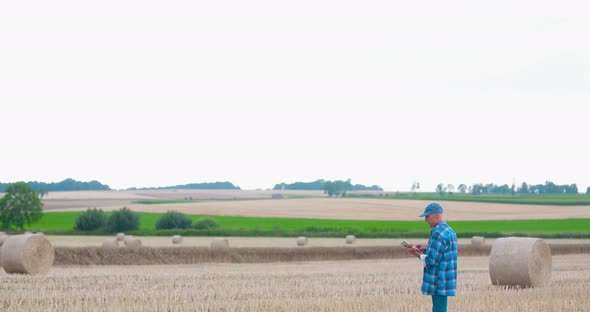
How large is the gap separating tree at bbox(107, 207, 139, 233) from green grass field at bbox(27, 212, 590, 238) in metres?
1.04

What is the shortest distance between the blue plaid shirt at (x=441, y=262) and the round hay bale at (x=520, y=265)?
9006mm

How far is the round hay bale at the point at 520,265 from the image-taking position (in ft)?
59.9

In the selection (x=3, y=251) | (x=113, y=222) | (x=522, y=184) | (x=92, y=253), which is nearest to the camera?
(x=3, y=251)

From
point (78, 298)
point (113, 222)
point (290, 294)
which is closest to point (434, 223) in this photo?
point (290, 294)

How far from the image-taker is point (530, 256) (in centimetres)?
1834

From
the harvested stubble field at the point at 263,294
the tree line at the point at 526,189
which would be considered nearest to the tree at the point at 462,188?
the tree line at the point at 526,189

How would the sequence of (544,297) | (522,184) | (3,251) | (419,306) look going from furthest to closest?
(522,184) < (3,251) < (544,297) < (419,306)

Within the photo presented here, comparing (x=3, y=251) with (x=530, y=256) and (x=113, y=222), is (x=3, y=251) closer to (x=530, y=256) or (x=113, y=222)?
(x=530, y=256)

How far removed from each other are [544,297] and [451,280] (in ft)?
20.1

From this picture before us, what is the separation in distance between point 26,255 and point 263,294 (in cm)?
1007

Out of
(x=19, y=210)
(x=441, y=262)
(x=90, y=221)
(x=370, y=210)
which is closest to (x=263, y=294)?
(x=441, y=262)

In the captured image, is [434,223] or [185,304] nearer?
[434,223]

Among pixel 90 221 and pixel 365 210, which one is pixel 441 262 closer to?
pixel 90 221

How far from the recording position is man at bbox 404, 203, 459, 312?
9695 mm
